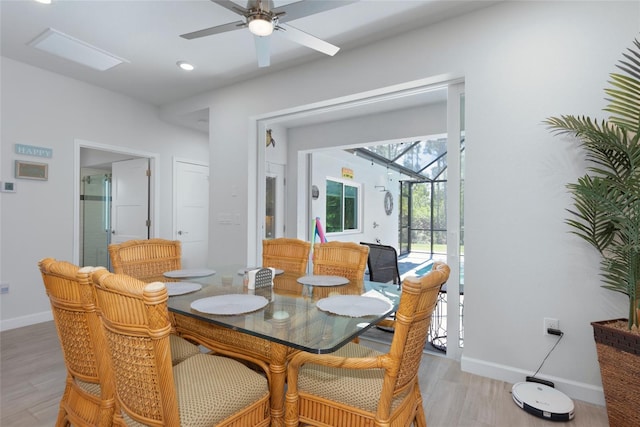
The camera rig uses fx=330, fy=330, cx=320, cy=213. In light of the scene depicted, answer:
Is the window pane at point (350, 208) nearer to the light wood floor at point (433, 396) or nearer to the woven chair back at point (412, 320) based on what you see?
the light wood floor at point (433, 396)

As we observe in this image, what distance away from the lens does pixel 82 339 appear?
127cm

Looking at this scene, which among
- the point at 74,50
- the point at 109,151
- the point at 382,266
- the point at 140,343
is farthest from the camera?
the point at 109,151

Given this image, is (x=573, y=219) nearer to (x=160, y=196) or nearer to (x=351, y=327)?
(x=351, y=327)

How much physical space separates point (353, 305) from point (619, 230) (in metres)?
1.60

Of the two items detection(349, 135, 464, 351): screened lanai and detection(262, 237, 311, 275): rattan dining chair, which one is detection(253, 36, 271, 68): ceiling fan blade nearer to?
detection(262, 237, 311, 275): rattan dining chair

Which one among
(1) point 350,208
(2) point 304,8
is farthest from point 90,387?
A: (1) point 350,208

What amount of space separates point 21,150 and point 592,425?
510 cm

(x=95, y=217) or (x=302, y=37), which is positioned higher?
(x=302, y=37)

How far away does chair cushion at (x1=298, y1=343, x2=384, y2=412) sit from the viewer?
124 cm

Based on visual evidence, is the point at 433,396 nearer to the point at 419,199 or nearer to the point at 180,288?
the point at 180,288

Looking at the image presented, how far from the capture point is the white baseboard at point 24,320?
10.6 ft

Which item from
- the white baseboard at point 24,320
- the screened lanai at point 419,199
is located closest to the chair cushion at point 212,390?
the white baseboard at point 24,320

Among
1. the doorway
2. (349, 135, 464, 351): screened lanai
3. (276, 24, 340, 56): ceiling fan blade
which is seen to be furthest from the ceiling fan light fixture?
(349, 135, 464, 351): screened lanai

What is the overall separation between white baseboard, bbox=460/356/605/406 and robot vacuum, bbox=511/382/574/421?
0.38ft
